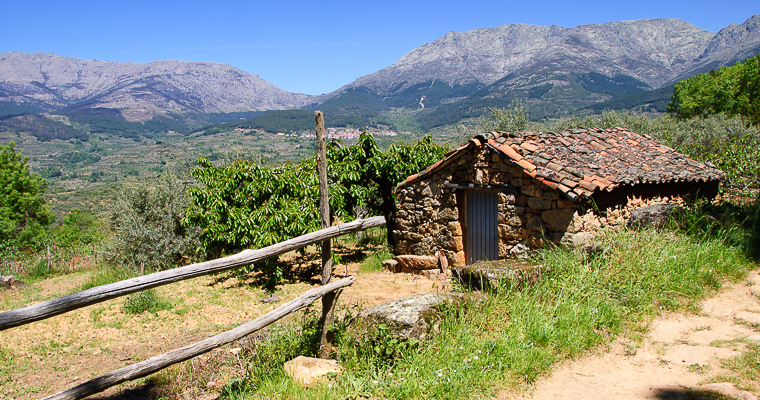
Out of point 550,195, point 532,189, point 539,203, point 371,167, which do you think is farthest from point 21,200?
point 550,195

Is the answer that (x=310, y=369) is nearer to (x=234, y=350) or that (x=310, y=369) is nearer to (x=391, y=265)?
(x=234, y=350)

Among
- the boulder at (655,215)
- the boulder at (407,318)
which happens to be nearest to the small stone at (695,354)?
the boulder at (407,318)

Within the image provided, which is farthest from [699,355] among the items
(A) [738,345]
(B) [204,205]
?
(B) [204,205]

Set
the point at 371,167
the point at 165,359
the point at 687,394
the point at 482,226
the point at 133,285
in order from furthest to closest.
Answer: the point at 371,167
the point at 482,226
the point at 165,359
the point at 687,394
the point at 133,285

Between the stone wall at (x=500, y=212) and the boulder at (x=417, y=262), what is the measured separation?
8.8 inches

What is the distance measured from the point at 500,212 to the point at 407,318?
5.25 meters

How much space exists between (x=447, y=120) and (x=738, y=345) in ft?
410

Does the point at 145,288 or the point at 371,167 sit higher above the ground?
the point at 371,167

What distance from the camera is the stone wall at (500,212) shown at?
7551 millimetres

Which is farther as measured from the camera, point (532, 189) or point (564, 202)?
point (532, 189)

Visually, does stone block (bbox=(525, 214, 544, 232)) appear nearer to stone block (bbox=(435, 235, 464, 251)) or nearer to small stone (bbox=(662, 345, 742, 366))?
stone block (bbox=(435, 235, 464, 251))

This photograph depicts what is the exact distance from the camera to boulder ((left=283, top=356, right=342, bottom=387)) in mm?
3582

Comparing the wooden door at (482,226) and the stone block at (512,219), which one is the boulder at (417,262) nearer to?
the wooden door at (482,226)

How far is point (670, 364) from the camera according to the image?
362cm
